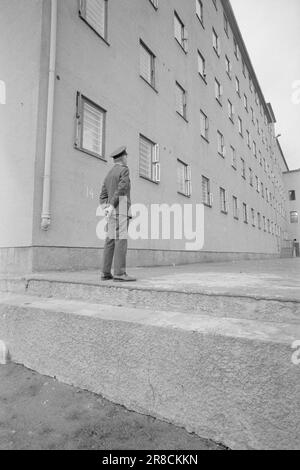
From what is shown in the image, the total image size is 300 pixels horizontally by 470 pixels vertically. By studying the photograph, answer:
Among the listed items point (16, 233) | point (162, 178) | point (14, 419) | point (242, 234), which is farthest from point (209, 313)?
point (242, 234)

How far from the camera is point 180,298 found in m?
3.04

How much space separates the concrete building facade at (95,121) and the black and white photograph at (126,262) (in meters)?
0.04

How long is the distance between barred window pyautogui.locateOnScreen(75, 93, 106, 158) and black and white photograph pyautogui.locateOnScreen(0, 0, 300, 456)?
0.15 feet

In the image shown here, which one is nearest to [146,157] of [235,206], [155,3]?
[155,3]

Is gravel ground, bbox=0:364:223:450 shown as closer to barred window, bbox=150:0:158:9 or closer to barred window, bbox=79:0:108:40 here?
barred window, bbox=79:0:108:40

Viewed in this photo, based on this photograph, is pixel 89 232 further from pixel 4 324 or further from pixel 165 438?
Answer: pixel 165 438

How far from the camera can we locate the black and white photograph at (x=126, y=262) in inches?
81.7

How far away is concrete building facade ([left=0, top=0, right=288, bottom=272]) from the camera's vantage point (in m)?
5.79

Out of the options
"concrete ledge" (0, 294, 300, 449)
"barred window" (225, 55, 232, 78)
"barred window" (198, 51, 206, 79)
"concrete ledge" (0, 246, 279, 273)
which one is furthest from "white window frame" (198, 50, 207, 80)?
"concrete ledge" (0, 294, 300, 449)

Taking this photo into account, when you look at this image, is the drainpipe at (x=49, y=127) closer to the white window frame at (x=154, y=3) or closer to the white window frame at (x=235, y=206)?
the white window frame at (x=154, y=3)

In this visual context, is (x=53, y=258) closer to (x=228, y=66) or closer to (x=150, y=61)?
(x=150, y=61)

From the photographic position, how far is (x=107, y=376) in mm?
2617

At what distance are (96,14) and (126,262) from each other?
620 cm

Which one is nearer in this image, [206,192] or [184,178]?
[184,178]
